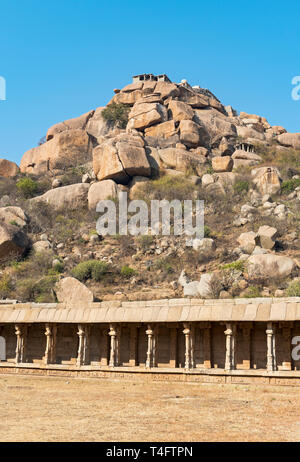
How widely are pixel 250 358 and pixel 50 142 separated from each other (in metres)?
48.3

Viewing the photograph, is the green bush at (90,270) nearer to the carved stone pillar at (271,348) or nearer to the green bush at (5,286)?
the green bush at (5,286)

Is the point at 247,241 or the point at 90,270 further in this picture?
the point at 247,241

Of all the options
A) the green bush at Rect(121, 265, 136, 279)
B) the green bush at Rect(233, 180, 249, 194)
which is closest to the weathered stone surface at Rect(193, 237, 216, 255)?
the green bush at Rect(121, 265, 136, 279)

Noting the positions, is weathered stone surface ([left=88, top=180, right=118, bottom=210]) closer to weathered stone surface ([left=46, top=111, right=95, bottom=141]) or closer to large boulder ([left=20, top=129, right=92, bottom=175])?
large boulder ([left=20, top=129, right=92, bottom=175])

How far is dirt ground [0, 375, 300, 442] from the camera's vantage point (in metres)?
8.43

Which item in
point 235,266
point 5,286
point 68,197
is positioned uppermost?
point 68,197

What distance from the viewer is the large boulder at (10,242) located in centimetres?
3781

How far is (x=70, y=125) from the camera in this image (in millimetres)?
66188

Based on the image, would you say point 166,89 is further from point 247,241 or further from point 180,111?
point 247,241

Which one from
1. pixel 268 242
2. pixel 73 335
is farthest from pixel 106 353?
pixel 268 242

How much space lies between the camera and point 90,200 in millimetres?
47969

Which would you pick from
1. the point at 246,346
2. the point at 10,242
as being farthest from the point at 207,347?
the point at 10,242

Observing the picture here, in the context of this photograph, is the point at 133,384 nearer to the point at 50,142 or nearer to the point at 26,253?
the point at 26,253

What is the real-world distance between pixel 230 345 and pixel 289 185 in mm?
33578
